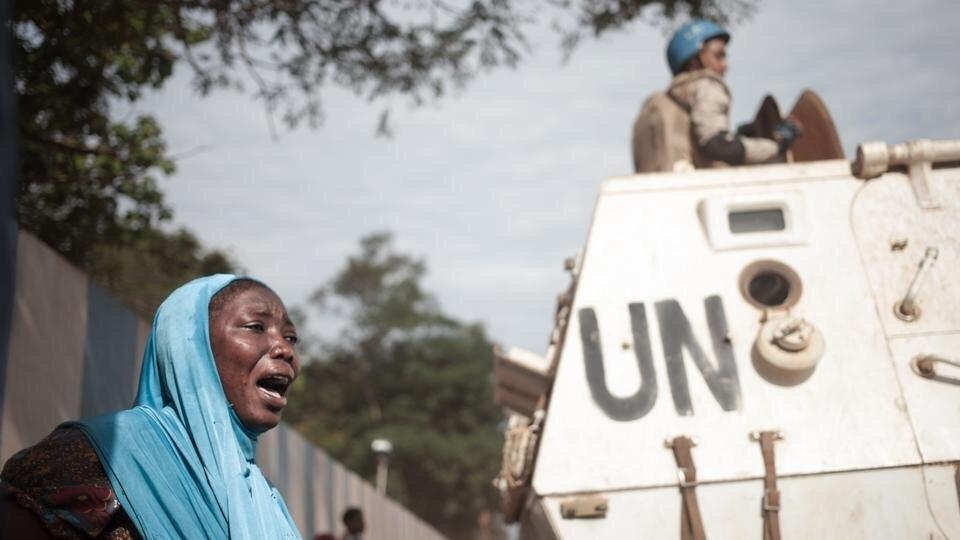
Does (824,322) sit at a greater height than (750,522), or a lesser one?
greater

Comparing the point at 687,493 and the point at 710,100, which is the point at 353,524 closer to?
the point at 710,100

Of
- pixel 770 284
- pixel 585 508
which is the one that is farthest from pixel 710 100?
pixel 585 508

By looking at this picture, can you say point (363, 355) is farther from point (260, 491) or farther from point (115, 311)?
point (260, 491)

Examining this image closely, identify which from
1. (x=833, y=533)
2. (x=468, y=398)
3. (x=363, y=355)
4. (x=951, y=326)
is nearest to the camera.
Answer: (x=833, y=533)

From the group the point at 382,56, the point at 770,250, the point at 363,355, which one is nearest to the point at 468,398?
the point at 363,355

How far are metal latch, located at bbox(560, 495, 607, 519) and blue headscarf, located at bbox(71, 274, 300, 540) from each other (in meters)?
1.24

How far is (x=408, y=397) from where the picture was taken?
41.6 metres

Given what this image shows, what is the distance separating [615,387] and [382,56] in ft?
15.6

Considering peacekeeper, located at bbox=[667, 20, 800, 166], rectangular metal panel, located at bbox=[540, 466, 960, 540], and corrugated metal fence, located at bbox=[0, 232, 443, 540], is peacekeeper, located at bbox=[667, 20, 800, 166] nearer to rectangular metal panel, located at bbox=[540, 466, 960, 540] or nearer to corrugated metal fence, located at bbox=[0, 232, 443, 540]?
rectangular metal panel, located at bbox=[540, 466, 960, 540]

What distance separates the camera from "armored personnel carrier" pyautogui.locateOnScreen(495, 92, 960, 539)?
3438 millimetres

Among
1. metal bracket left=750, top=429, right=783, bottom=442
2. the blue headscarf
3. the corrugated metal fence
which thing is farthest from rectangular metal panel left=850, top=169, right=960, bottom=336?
the corrugated metal fence

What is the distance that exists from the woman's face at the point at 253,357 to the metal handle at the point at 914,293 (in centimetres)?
222

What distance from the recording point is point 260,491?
2346 mm

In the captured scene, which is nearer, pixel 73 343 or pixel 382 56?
pixel 73 343
